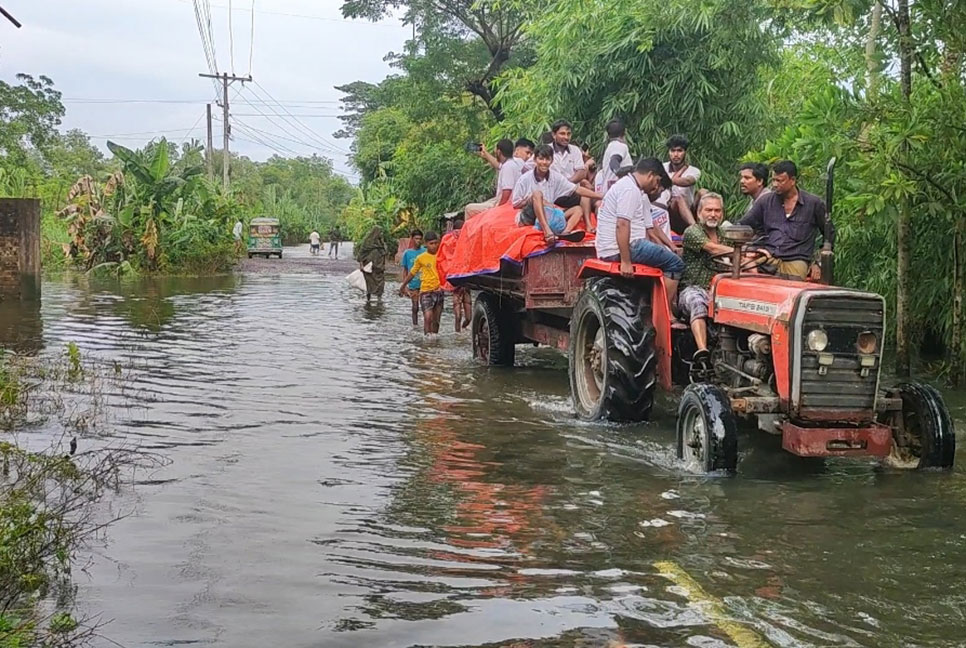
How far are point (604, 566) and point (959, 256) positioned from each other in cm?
722

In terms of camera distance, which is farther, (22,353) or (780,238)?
(22,353)

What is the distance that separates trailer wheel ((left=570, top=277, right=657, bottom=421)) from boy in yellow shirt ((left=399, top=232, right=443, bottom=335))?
22.1 feet

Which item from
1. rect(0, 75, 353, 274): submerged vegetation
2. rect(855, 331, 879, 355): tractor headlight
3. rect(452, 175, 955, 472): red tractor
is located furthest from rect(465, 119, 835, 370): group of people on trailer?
rect(0, 75, 353, 274): submerged vegetation

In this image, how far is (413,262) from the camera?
17.2 meters

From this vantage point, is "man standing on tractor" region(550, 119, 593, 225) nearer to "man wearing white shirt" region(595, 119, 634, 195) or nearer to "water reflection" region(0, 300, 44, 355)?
"man wearing white shirt" region(595, 119, 634, 195)

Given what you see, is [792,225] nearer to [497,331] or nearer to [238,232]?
[497,331]

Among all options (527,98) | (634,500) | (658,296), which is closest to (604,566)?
(634,500)

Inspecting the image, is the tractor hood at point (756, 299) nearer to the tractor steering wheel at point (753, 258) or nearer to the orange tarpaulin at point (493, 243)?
the tractor steering wheel at point (753, 258)

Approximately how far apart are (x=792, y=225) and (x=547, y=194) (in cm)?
345

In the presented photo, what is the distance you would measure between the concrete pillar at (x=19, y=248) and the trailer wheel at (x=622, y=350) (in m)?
12.1

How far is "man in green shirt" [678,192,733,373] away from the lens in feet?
26.0

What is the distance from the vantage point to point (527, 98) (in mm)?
21969

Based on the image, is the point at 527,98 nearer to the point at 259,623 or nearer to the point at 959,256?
the point at 959,256

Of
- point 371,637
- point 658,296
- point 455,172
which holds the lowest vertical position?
point 371,637
